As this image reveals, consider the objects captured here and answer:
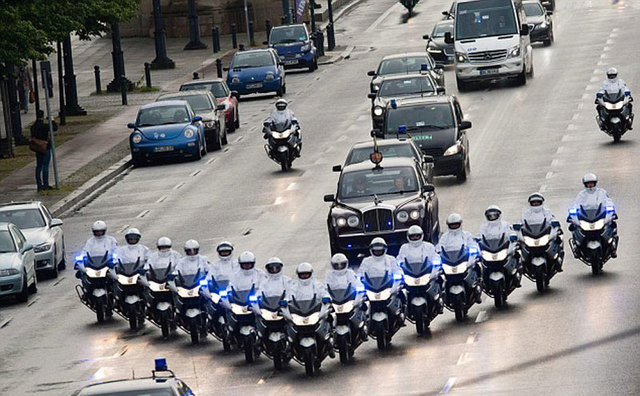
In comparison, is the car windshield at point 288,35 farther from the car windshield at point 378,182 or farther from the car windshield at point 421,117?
the car windshield at point 378,182

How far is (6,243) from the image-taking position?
3161cm

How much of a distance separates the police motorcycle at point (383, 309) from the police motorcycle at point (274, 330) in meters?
1.27

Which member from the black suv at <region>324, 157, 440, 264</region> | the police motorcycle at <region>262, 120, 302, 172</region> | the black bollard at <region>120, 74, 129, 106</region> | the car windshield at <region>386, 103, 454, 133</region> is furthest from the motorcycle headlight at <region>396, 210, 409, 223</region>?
the black bollard at <region>120, 74, 129, 106</region>

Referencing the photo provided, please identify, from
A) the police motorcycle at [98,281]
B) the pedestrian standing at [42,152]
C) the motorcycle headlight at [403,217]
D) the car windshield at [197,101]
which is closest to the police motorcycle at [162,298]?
the police motorcycle at [98,281]

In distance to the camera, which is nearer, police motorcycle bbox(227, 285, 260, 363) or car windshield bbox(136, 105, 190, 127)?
police motorcycle bbox(227, 285, 260, 363)

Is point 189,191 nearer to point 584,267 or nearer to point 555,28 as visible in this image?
point 584,267

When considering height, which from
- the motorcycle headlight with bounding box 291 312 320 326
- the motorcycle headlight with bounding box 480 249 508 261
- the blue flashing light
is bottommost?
the motorcycle headlight with bounding box 480 249 508 261

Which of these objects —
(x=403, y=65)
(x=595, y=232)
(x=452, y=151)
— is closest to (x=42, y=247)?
(x=452, y=151)

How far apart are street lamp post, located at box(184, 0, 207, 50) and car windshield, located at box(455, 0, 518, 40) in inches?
836

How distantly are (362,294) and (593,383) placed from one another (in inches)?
165

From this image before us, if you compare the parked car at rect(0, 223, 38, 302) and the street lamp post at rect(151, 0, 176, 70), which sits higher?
the parked car at rect(0, 223, 38, 302)

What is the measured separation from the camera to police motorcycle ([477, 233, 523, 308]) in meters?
25.9

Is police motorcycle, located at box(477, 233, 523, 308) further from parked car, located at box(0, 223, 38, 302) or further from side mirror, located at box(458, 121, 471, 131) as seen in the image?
side mirror, located at box(458, 121, 471, 131)

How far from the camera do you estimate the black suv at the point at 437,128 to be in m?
37.7
